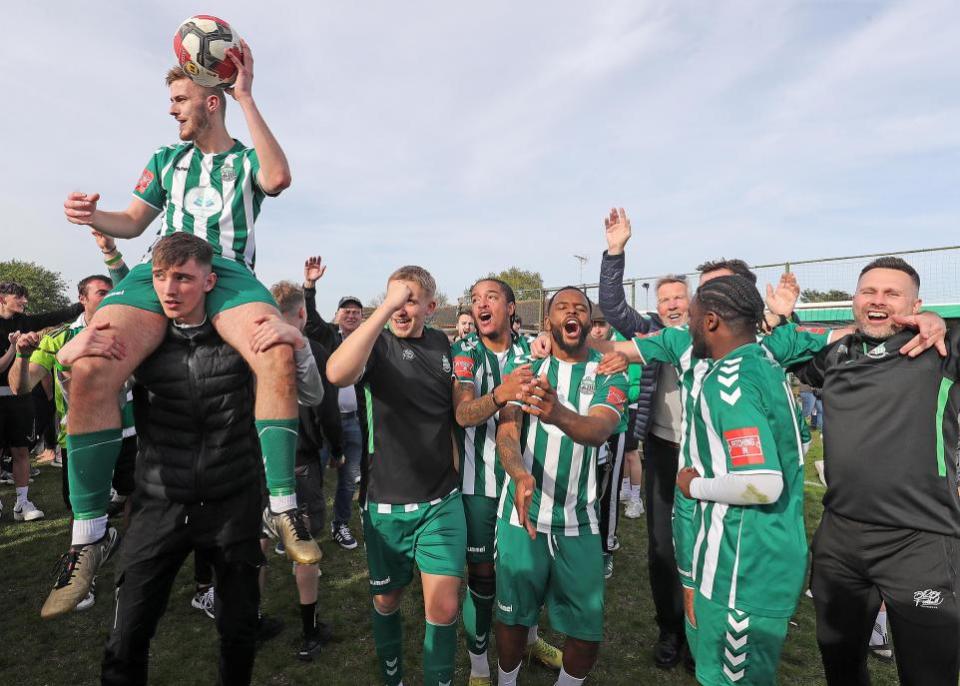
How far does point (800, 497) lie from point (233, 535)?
9.02 ft

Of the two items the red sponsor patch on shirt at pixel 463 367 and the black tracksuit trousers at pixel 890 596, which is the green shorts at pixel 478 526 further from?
the black tracksuit trousers at pixel 890 596

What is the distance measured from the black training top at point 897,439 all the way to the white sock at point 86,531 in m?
3.70

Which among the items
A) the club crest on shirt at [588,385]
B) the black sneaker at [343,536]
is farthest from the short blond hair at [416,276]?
the black sneaker at [343,536]

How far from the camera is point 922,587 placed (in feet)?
8.14

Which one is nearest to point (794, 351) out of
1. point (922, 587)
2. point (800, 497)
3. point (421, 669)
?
point (800, 497)

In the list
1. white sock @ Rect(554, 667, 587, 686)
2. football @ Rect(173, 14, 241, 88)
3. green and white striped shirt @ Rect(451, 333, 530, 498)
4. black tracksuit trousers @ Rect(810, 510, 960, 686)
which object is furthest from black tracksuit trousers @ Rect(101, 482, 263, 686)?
black tracksuit trousers @ Rect(810, 510, 960, 686)

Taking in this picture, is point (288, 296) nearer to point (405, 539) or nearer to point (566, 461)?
point (405, 539)

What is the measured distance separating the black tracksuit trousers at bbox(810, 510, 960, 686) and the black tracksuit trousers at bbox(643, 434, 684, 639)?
1.02 meters

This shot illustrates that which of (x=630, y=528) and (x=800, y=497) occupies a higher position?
(x=800, y=497)

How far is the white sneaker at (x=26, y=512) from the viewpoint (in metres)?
Result: 6.32

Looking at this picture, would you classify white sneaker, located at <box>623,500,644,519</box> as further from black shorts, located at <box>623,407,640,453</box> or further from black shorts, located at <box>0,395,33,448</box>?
black shorts, located at <box>0,395,33,448</box>

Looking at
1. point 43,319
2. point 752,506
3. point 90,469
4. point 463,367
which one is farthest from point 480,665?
point 43,319

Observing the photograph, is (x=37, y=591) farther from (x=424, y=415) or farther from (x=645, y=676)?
(x=645, y=676)

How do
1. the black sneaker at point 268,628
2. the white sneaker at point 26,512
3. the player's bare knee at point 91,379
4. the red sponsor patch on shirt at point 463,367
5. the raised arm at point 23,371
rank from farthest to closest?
the white sneaker at point 26,512 < the raised arm at point 23,371 < the black sneaker at point 268,628 < the red sponsor patch on shirt at point 463,367 < the player's bare knee at point 91,379
